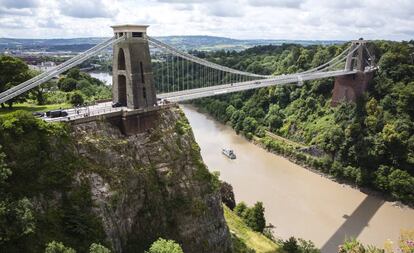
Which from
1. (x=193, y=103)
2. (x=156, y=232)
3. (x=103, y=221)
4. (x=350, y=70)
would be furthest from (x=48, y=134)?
(x=193, y=103)

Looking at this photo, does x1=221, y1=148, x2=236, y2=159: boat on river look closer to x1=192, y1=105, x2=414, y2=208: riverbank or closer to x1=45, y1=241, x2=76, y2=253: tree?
x1=192, y1=105, x2=414, y2=208: riverbank

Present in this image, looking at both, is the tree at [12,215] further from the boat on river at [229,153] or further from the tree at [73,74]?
the boat on river at [229,153]

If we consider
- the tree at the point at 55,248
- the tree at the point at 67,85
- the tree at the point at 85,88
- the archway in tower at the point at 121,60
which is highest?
the archway in tower at the point at 121,60

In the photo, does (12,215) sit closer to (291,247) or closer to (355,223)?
(291,247)

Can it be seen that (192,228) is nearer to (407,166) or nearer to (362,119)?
(407,166)

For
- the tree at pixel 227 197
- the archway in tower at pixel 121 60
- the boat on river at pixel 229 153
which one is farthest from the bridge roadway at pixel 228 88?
the boat on river at pixel 229 153

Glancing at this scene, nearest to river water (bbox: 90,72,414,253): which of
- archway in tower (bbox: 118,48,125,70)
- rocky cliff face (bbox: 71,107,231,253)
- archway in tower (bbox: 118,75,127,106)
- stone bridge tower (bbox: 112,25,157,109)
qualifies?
rocky cliff face (bbox: 71,107,231,253)
